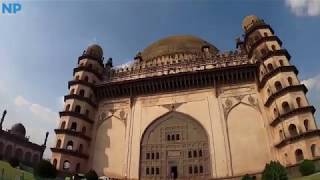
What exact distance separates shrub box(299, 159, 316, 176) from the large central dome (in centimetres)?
1755

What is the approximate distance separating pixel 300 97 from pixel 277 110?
1.87m

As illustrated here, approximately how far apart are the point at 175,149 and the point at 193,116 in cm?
314

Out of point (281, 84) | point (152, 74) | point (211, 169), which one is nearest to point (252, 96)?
point (281, 84)

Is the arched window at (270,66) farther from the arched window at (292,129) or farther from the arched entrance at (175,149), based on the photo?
the arched entrance at (175,149)

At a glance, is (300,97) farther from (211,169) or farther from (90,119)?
(90,119)

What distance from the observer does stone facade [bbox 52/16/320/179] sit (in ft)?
79.9

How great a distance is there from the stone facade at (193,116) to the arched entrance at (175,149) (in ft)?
0.26

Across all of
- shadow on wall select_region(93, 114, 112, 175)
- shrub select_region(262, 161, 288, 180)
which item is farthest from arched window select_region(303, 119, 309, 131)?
shadow on wall select_region(93, 114, 112, 175)

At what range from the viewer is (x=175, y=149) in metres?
27.1

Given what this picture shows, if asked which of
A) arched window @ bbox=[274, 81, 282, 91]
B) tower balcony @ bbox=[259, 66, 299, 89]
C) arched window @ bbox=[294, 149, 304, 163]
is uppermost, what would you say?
tower balcony @ bbox=[259, 66, 299, 89]

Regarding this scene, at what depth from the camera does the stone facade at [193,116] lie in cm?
2436

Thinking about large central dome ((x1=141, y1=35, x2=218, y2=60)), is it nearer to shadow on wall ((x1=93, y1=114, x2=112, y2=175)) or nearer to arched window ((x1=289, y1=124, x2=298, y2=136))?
shadow on wall ((x1=93, y1=114, x2=112, y2=175))

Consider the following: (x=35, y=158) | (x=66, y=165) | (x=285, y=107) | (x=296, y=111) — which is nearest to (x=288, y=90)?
(x=285, y=107)

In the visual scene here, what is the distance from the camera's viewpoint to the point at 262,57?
89.8 feet
